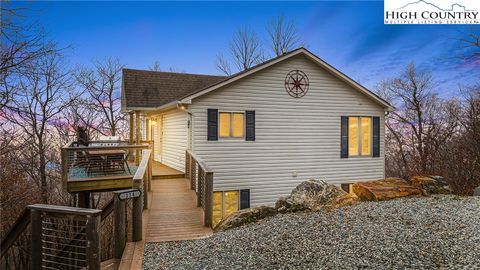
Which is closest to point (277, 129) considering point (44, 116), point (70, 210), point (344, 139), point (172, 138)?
point (344, 139)

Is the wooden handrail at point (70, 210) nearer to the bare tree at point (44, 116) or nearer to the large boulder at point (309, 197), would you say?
the large boulder at point (309, 197)

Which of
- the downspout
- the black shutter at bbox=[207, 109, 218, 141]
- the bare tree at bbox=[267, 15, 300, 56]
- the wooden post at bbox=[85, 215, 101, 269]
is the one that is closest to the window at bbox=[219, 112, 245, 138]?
the black shutter at bbox=[207, 109, 218, 141]

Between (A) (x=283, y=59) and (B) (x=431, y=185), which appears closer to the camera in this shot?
(B) (x=431, y=185)

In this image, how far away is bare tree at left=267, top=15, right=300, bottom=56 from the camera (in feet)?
74.8

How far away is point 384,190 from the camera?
23.9ft

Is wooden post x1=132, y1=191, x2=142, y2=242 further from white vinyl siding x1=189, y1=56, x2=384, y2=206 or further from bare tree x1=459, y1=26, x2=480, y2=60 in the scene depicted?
bare tree x1=459, y1=26, x2=480, y2=60

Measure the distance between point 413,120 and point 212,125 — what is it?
1665cm

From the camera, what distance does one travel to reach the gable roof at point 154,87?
12945 mm

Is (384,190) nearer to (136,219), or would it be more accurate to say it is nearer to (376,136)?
(376,136)

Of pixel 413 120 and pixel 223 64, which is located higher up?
pixel 223 64

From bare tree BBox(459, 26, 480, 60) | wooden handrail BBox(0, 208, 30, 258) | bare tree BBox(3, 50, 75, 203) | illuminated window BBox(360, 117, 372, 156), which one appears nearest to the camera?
wooden handrail BBox(0, 208, 30, 258)

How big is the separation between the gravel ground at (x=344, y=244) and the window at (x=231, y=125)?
4.68 meters

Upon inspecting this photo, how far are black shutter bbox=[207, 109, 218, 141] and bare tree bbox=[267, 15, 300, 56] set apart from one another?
1492 cm

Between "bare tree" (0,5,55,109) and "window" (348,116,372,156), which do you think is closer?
"bare tree" (0,5,55,109)
